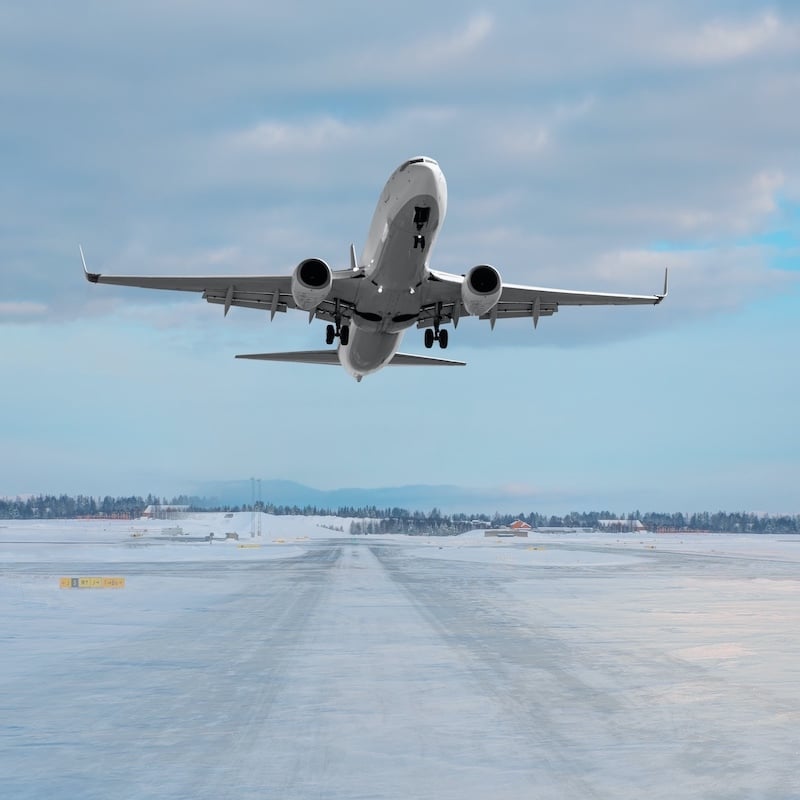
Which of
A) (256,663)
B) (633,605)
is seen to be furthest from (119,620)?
(633,605)

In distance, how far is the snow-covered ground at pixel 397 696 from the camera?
11.4 m

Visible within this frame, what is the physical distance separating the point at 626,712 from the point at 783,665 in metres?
6.92

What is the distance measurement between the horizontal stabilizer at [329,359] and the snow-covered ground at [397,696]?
34.5 ft

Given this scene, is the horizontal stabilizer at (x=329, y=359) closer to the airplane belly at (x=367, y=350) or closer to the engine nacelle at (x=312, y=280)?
the airplane belly at (x=367, y=350)

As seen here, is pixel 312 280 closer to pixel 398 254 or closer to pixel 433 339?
pixel 398 254

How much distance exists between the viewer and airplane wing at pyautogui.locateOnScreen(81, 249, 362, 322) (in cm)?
3178

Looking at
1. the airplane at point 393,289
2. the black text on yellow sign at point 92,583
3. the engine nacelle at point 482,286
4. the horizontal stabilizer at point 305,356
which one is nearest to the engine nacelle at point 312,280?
the airplane at point 393,289

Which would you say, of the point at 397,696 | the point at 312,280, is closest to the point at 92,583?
the point at 312,280

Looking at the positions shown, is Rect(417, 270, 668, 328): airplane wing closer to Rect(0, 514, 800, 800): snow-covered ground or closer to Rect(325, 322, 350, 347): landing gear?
Rect(325, 322, 350, 347): landing gear

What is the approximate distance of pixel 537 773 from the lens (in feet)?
37.9

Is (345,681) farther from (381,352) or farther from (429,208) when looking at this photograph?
(381,352)

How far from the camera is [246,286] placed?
113 ft

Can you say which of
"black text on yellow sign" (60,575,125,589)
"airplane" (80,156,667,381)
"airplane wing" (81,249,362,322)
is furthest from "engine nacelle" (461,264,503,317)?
"black text on yellow sign" (60,575,125,589)

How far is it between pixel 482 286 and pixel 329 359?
46.9 feet
